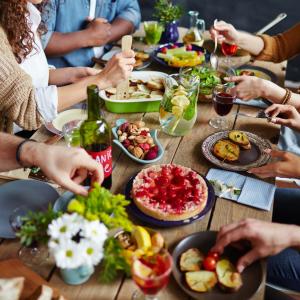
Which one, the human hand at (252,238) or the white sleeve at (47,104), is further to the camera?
the white sleeve at (47,104)

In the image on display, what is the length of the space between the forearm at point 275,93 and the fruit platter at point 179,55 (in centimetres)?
46

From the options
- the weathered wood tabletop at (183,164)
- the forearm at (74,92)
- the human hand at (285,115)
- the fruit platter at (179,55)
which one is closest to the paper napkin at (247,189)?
the weathered wood tabletop at (183,164)

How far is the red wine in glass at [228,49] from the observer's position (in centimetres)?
220

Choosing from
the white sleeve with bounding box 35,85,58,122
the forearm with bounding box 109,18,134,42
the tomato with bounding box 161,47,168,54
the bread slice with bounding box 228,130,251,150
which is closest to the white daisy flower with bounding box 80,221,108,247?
the bread slice with bounding box 228,130,251,150

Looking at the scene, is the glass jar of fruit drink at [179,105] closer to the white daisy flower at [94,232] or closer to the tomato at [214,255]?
the tomato at [214,255]

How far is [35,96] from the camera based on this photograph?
5.45ft

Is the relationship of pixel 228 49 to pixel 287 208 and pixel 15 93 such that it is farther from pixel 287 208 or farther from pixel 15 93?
pixel 15 93

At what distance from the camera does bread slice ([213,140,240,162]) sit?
1459 mm

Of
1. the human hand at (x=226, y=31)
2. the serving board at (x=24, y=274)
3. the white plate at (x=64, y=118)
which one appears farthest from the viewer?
the human hand at (x=226, y=31)

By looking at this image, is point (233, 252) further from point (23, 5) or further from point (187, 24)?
point (187, 24)

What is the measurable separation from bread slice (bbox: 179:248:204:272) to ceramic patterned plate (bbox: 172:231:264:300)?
1 cm

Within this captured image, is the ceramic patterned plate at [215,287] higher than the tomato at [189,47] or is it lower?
lower

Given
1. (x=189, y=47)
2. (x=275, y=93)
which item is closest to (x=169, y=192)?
(x=275, y=93)

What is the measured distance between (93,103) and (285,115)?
84cm
